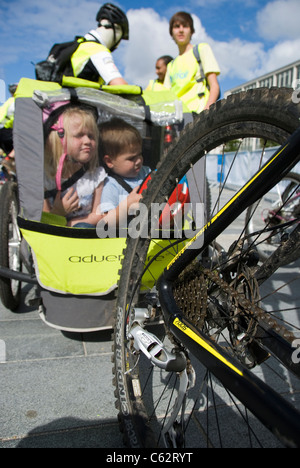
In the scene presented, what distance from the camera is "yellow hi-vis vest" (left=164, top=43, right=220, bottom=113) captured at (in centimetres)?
326

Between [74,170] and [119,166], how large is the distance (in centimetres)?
28

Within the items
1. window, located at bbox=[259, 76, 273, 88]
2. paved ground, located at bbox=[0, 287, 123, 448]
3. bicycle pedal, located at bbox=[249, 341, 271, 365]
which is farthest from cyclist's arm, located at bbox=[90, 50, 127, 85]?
window, located at bbox=[259, 76, 273, 88]

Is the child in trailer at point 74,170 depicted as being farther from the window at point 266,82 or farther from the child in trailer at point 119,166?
the window at point 266,82

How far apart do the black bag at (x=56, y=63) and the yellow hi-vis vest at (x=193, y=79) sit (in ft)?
3.84

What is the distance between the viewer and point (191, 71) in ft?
10.8

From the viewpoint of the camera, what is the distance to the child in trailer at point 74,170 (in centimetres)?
217

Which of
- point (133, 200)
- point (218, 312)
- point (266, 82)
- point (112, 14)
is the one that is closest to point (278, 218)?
point (133, 200)

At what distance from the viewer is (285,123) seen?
1.07 metres

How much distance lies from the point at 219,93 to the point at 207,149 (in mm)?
2044

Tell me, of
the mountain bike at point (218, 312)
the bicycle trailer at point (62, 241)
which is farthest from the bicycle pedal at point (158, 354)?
the bicycle trailer at point (62, 241)

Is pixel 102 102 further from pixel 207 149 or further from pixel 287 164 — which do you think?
pixel 287 164

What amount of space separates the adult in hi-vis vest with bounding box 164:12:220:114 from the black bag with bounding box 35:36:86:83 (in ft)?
3.88

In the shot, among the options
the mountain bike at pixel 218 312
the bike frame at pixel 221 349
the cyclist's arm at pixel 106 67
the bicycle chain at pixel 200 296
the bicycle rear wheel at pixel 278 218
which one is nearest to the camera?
the bike frame at pixel 221 349

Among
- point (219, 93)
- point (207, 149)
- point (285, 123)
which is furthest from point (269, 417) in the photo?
point (219, 93)
